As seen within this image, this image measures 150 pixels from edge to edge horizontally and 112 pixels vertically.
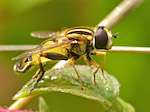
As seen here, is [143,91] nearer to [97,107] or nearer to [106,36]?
[97,107]

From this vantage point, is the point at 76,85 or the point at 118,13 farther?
the point at 118,13

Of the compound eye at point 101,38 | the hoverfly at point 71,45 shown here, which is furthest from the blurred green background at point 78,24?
the compound eye at point 101,38

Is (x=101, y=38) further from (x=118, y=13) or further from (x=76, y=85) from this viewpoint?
(x=118, y=13)

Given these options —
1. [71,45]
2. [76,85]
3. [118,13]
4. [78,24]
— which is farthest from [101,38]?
[78,24]

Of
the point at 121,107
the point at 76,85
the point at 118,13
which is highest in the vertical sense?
the point at 118,13

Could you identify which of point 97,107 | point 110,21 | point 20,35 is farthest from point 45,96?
point 110,21

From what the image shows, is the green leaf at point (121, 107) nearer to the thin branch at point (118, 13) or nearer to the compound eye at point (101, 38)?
the compound eye at point (101, 38)
